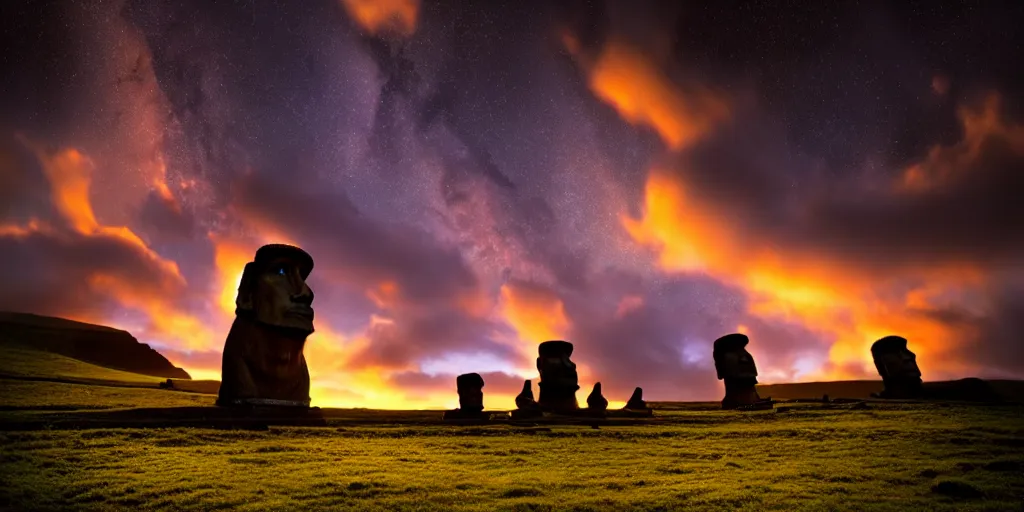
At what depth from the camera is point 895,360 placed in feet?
135

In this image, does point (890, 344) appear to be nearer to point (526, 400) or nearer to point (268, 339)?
point (526, 400)

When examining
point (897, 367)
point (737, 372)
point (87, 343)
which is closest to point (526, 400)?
point (737, 372)

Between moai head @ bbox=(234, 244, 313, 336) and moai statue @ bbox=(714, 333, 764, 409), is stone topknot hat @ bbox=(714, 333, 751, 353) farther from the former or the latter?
moai head @ bbox=(234, 244, 313, 336)

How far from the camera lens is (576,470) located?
52.1 feet

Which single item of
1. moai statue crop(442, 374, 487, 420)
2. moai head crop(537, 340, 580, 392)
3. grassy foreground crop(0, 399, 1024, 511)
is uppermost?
moai head crop(537, 340, 580, 392)

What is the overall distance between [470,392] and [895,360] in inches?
1185

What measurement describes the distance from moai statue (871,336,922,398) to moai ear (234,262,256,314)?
132 ft

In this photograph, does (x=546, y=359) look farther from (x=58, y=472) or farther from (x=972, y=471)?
(x=58, y=472)

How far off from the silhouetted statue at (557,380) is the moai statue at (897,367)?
21.9m

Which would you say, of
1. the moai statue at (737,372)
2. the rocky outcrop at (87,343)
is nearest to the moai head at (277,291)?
the moai statue at (737,372)

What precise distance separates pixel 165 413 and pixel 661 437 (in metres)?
18.3

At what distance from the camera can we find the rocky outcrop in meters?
88.5

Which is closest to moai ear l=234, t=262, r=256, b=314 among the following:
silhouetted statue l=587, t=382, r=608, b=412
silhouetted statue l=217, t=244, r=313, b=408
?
silhouetted statue l=217, t=244, r=313, b=408

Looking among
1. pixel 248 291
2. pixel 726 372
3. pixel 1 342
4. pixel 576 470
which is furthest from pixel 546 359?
pixel 1 342
